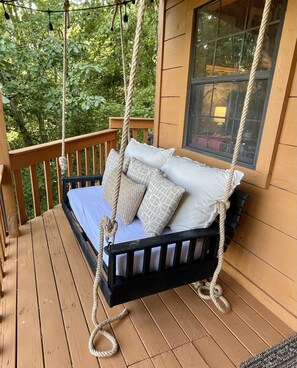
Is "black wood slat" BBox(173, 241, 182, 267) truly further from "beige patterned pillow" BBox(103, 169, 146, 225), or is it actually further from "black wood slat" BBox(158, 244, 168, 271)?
"beige patterned pillow" BBox(103, 169, 146, 225)

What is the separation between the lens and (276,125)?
1.43 metres

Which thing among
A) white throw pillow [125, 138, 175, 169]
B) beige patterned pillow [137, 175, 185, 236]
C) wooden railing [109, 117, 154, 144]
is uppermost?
wooden railing [109, 117, 154, 144]

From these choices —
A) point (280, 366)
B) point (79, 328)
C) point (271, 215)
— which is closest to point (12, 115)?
point (79, 328)

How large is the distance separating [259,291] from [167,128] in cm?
171

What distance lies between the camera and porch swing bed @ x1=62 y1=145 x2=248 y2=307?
128 centimetres

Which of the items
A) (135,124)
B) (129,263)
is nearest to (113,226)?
(129,263)

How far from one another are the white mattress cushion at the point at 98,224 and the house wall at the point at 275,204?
48cm

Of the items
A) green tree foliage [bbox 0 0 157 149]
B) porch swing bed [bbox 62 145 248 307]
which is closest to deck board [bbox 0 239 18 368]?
porch swing bed [bbox 62 145 248 307]

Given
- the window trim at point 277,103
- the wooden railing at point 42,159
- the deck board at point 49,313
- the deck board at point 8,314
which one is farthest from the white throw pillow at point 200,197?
the wooden railing at point 42,159

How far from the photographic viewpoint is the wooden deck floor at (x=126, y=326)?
126 centimetres

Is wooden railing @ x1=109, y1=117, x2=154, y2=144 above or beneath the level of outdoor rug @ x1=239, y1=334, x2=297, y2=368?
above

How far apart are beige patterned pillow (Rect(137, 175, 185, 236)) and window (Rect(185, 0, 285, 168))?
619mm

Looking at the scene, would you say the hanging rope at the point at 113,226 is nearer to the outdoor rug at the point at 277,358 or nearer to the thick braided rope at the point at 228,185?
the thick braided rope at the point at 228,185

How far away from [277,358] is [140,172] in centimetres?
142
